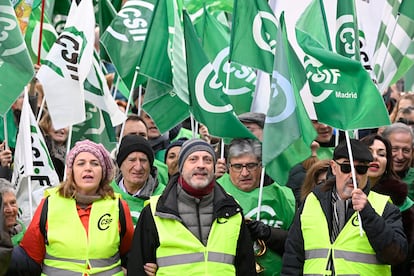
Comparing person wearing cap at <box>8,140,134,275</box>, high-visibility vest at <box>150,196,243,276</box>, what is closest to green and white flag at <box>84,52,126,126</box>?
person wearing cap at <box>8,140,134,275</box>

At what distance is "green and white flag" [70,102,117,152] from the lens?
36.2ft

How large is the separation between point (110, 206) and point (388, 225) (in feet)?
6.62

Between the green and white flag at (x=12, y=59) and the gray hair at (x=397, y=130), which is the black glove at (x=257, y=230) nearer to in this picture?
the gray hair at (x=397, y=130)

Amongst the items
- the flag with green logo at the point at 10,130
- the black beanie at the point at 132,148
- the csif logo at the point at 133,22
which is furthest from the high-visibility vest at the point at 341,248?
the flag with green logo at the point at 10,130

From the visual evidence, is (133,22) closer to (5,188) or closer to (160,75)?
(160,75)

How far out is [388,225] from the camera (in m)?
8.76

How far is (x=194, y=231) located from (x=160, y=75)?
2.40 m

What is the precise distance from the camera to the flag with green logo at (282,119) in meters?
9.73

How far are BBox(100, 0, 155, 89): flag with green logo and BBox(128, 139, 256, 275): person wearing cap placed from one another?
2.65m

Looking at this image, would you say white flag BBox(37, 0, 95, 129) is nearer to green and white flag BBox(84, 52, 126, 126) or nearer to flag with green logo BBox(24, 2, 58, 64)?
green and white flag BBox(84, 52, 126, 126)

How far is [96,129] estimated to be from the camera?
11.1 metres

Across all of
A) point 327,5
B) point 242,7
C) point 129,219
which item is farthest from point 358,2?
point 129,219

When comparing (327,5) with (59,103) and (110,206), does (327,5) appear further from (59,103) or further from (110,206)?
(110,206)

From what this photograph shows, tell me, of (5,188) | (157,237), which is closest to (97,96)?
(5,188)
